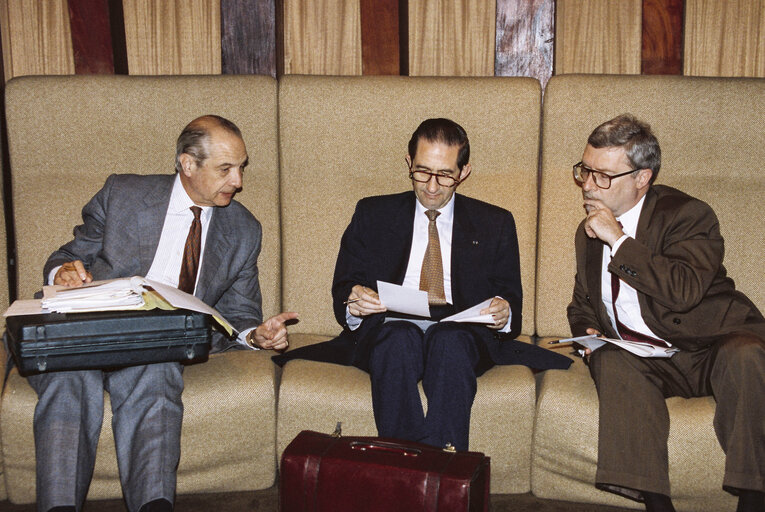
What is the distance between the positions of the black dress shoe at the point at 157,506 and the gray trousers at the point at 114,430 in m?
0.02

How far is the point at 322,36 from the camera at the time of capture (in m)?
3.71

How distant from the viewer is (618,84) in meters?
3.27

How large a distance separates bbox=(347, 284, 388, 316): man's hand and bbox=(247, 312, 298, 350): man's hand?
0.67ft

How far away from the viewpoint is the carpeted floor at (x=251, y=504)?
2.76m

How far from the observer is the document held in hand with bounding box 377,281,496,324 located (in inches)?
103

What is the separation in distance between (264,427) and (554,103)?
1.67 m

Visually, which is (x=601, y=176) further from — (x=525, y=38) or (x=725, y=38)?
(x=725, y=38)

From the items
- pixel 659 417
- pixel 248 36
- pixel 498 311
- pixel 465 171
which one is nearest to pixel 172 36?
pixel 248 36

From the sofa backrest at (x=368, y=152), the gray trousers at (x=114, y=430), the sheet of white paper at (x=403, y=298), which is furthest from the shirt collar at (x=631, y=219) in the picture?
the gray trousers at (x=114, y=430)

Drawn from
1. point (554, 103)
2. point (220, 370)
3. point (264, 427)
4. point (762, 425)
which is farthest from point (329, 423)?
point (554, 103)

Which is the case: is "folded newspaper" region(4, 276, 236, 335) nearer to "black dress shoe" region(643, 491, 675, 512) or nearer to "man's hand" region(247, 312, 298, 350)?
"man's hand" region(247, 312, 298, 350)

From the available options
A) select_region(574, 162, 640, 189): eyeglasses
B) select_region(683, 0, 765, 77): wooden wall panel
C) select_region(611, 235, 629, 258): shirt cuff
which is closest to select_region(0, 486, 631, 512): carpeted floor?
select_region(611, 235, 629, 258): shirt cuff

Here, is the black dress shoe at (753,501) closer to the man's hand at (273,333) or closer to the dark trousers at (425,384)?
the dark trousers at (425,384)

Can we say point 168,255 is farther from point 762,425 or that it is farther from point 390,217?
point 762,425
